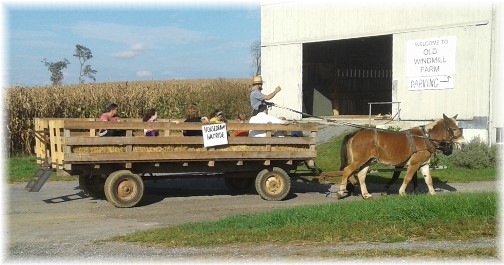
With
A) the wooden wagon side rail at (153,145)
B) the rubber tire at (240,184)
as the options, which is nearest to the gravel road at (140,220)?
the rubber tire at (240,184)

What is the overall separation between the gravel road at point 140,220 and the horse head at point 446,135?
2.06 m

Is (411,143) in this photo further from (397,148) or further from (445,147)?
(445,147)

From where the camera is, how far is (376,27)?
1044 inches

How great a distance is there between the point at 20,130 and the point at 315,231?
17077 mm

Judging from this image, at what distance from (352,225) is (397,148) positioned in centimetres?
480

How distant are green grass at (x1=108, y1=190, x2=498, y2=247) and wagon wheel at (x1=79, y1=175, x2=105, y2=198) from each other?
14.7ft

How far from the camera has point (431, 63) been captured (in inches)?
972

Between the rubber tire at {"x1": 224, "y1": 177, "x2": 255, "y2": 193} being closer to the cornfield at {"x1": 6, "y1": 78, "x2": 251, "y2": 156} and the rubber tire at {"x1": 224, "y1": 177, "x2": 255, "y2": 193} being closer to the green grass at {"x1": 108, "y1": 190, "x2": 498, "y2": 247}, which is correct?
the green grass at {"x1": 108, "y1": 190, "x2": 498, "y2": 247}

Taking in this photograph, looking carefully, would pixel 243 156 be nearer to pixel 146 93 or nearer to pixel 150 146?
pixel 150 146

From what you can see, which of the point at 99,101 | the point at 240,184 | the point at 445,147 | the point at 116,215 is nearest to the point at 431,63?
the point at 445,147

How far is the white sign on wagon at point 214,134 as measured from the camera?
543 inches

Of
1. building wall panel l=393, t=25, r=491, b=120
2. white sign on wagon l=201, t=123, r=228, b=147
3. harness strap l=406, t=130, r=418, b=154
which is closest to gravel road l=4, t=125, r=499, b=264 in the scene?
white sign on wagon l=201, t=123, r=228, b=147

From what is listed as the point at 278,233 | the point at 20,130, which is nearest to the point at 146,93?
the point at 20,130

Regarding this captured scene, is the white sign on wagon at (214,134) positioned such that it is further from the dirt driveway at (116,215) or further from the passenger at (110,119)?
the passenger at (110,119)
